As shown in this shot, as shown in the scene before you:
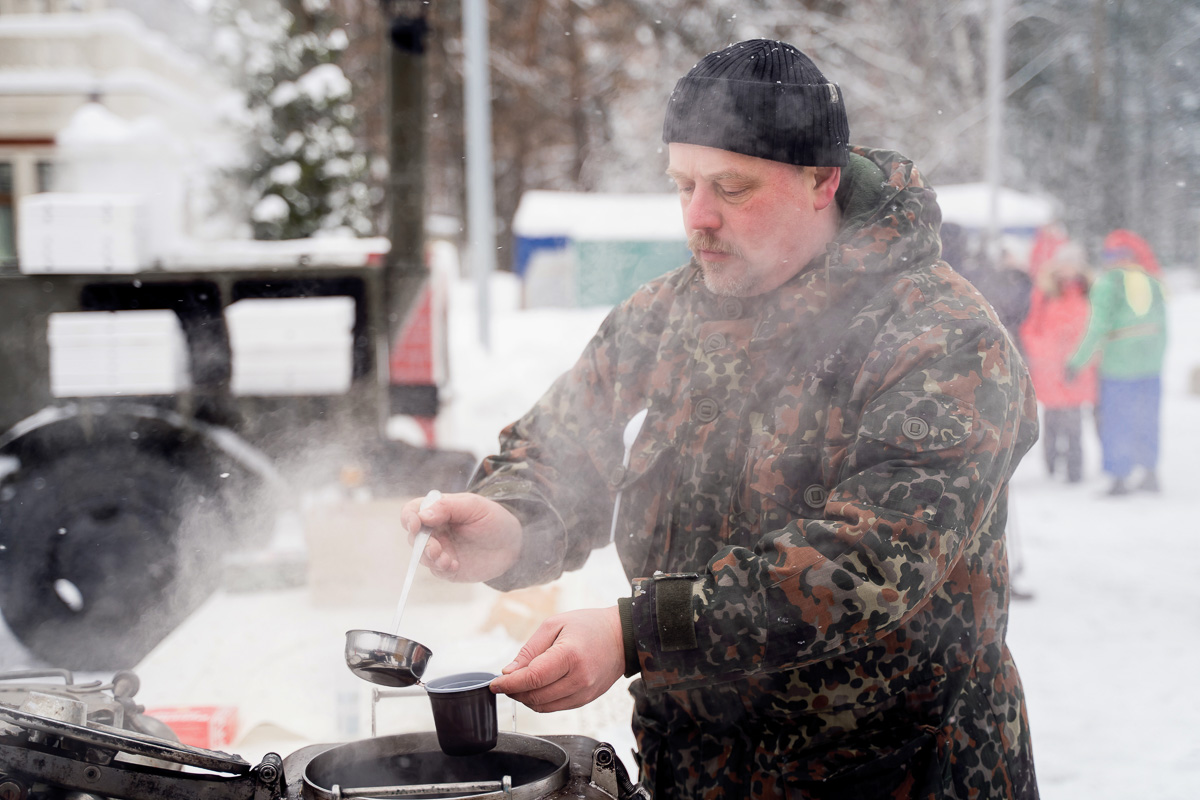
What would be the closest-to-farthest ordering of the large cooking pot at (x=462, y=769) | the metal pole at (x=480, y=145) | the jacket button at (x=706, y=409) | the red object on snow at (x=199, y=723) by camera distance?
the large cooking pot at (x=462, y=769)
the jacket button at (x=706, y=409)
the red object on snow at (x=199, y=723)
the metal pole at (x=480, y=145)

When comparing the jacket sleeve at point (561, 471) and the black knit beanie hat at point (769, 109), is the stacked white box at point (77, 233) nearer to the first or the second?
the jacket sleeve at point (561, 471)

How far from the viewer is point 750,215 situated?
1541 mm

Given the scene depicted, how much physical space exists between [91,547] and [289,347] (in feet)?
3.79

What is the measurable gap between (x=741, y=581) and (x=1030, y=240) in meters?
17.4

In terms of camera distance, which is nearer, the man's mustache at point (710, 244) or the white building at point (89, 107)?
the man's mustache at point (710, 244)

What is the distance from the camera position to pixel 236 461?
A: 423 centimetres

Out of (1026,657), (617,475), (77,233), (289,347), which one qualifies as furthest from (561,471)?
(1026,657)

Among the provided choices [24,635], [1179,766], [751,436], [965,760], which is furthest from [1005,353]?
[24,635]

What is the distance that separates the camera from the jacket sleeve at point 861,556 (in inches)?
48.4

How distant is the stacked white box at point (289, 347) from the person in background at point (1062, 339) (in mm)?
5749

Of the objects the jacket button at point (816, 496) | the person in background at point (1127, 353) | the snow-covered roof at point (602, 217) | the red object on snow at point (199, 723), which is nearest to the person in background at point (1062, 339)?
the person in background at point (1127, 353)

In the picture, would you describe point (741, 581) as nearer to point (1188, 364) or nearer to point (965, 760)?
point (965, 760)

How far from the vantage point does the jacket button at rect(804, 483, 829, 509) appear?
144 cm

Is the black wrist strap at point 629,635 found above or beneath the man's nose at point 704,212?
beneath
